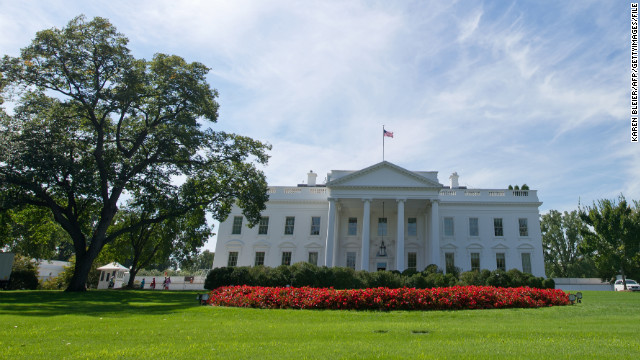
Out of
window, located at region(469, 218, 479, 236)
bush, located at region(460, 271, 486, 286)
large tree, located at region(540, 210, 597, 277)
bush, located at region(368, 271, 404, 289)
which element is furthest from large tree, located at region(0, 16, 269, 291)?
large tree, located at region(540, 210, 597, 277)

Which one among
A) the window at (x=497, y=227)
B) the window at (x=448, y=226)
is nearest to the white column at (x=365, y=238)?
the window at (x=448, y=226)

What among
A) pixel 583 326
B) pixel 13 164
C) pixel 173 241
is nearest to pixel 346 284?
pixel 583 326

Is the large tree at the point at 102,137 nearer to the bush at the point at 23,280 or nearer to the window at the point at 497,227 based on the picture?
the bush at the point at 23,280

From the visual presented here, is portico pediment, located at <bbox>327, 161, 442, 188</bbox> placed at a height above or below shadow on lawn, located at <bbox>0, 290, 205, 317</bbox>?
above

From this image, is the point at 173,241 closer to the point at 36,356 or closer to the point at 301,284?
the point at 301,284

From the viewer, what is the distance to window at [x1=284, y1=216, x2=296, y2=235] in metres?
37.2

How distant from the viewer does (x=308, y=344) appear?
21.9ft

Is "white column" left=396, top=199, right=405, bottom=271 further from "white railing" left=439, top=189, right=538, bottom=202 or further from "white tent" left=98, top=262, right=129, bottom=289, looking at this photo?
"white tent" left=98, top=262, right=129, bottom=289

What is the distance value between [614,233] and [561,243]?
24.5m

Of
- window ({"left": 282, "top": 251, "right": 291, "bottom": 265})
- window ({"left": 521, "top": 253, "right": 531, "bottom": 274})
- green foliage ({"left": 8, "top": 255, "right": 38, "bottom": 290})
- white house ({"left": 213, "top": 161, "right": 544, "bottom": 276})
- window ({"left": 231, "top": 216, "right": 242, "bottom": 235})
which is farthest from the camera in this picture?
window ({"left": 231, "top": 216, "right": 242, "bottom": 235})

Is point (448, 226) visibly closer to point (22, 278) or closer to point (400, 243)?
point (400, 243)

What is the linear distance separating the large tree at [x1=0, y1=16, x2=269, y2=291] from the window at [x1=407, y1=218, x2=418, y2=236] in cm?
1587

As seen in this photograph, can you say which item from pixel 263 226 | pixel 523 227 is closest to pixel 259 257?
pixel 263 226

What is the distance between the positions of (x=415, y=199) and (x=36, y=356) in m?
29.8
